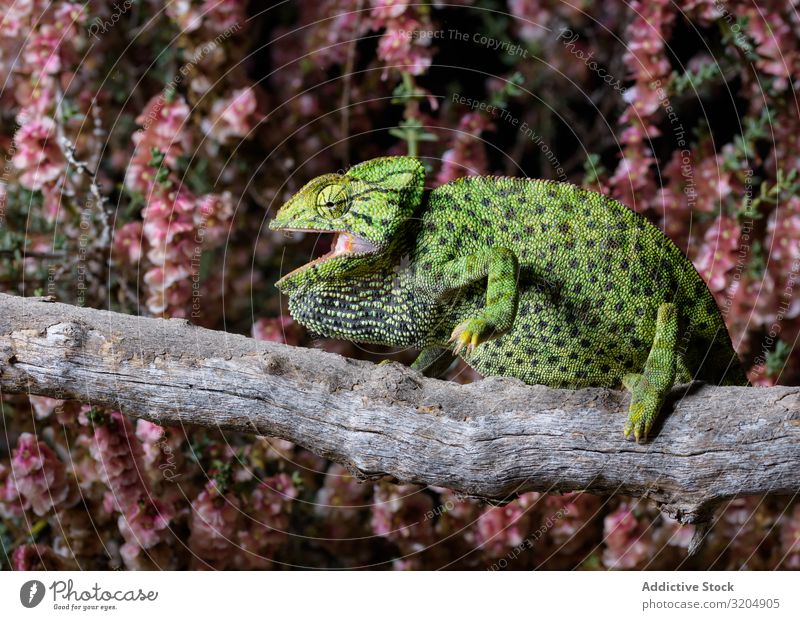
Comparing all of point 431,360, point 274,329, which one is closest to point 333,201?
point 431,360

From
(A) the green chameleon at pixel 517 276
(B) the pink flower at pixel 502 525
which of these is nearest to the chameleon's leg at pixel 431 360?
(A) the green chameleon at pixel 517 276

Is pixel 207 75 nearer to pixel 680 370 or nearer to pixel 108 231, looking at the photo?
pixel 108 231

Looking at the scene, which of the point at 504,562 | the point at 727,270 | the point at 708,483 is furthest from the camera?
the point at 504,562

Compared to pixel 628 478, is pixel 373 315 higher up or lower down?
higher up

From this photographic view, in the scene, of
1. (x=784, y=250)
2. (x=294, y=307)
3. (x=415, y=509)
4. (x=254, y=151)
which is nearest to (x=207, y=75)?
(x=254, y=151)

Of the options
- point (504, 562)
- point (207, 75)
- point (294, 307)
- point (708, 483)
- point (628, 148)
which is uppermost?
point (207, 75)

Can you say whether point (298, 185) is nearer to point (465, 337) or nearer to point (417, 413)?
point (417, 413)

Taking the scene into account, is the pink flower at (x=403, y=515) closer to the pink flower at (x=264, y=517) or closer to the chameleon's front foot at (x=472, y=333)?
the pink flower at (x=264, y=517)

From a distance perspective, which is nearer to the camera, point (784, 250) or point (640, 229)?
point (640, 229)

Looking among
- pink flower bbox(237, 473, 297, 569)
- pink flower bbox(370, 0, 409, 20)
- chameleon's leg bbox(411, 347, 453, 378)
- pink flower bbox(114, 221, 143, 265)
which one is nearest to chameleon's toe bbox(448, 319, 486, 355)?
chameleon's leg bbox(411, 347, 453, 378)
